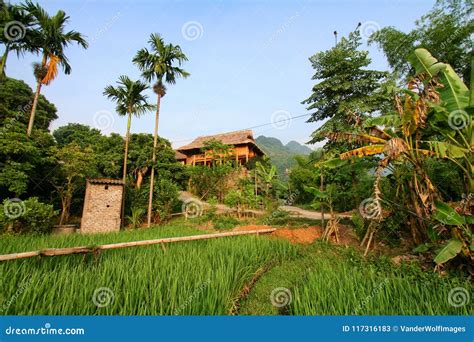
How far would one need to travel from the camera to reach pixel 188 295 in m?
3.05

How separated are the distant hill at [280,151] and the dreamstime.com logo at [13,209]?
29.8 meters

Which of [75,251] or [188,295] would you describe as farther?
[75,251]

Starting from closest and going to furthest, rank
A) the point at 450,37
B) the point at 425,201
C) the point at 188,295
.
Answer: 1. the point at 188,295
2. the point at 425,201
3. the point at 450,37

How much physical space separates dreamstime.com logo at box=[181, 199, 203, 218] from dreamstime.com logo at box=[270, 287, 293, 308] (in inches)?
380

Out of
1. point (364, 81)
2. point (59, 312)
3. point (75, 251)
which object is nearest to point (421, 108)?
point (364, 81)

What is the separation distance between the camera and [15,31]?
10.0m

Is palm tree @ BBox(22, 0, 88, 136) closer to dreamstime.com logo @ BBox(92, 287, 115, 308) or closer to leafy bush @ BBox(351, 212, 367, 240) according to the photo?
dreamstime.com logo @ BBox(92, 287, 115, 308)

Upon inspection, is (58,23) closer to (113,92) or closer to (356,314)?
(113,92)

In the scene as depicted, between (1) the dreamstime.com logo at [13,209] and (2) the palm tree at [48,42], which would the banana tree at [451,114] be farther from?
(2) the palm tree at [48,42]

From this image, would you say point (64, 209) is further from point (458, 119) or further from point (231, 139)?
point (231, 139)

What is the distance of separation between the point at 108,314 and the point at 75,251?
8.69ft

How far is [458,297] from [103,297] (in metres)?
5.18

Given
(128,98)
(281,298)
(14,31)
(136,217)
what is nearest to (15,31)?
(14,31)

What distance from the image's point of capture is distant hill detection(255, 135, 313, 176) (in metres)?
53.4
